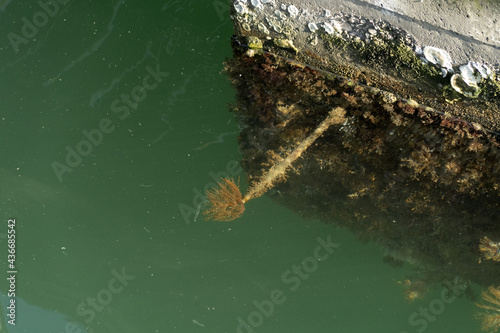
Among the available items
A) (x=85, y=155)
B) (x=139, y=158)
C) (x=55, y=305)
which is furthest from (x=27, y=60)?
(x=55, y=305)

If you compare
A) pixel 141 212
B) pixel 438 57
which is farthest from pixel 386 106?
pixel 141 212

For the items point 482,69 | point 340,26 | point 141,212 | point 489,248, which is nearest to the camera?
point 482,69

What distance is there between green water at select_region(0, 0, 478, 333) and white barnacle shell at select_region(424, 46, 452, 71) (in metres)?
1.73

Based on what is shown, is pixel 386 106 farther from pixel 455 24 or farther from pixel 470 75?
pixel 455 24

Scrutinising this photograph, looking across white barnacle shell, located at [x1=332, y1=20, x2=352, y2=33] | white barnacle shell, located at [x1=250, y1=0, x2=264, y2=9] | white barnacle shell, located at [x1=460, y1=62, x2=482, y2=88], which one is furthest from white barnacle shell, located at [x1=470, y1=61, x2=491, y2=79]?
white barnacle shell, located at [x1=250, y1=0, x2=264, y2=9]

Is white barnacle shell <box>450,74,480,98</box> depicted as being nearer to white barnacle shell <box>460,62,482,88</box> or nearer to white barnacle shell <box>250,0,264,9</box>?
white barnacle shell <box>460,62,482,88</box>

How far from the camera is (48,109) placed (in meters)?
3.80

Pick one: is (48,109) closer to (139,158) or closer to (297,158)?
(139,158)

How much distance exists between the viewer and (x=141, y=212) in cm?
390

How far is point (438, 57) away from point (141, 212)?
3008 millimetres

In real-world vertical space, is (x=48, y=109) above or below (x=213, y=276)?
above

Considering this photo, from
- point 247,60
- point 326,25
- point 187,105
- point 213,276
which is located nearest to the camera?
point 326,25

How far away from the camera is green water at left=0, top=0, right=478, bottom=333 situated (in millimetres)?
3666

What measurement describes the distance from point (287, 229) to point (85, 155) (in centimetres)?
219
